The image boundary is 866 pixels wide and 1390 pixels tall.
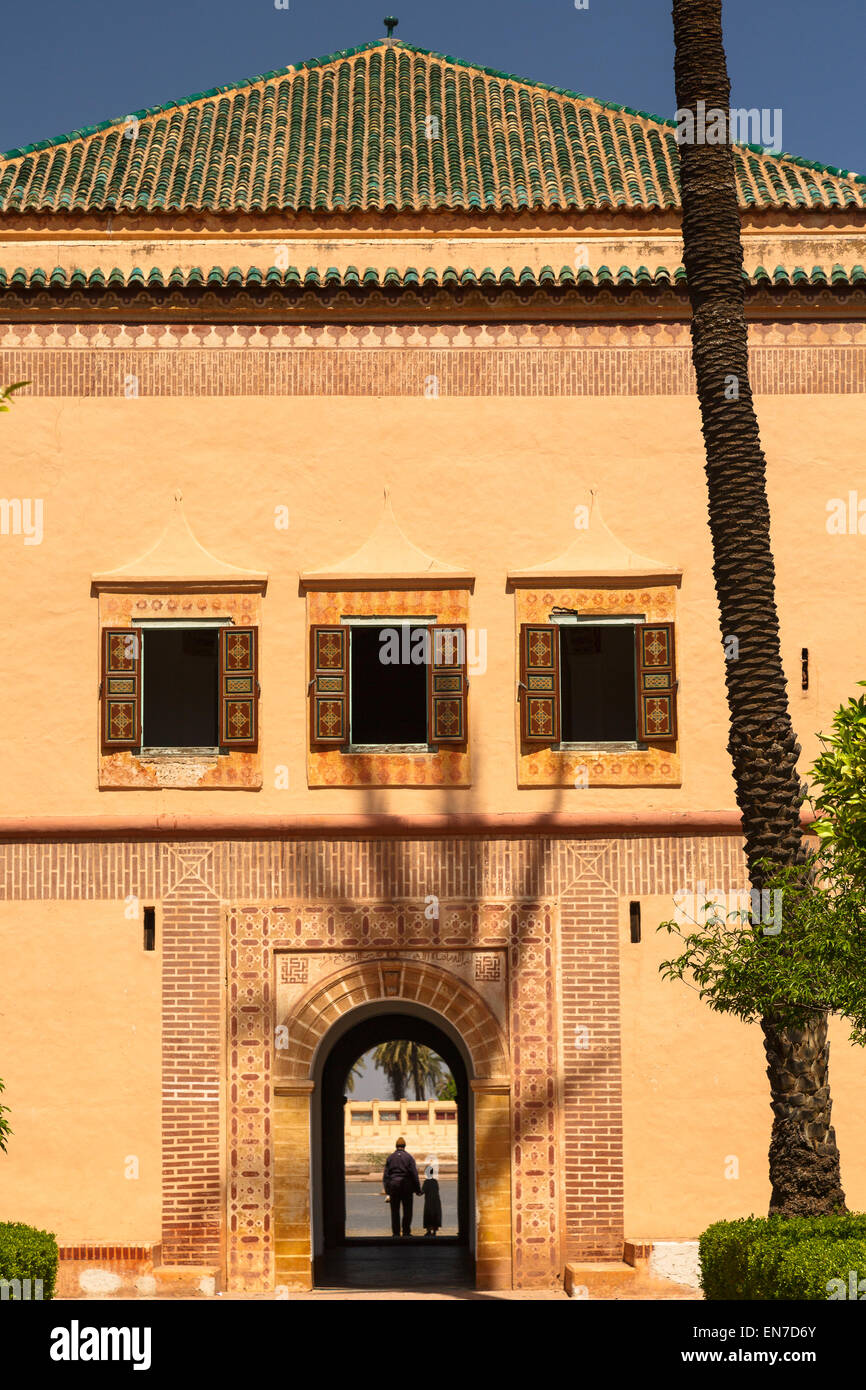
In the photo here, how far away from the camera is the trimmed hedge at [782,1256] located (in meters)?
10.5

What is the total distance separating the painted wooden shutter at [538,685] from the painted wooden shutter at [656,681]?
0.70 m

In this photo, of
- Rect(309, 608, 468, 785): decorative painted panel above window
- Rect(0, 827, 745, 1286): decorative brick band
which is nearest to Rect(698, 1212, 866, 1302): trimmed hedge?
Rect(0, 827, 745, 1286): decorative brick band

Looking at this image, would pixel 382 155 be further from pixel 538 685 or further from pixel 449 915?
pixel 449 915

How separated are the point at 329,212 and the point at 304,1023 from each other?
281 inches

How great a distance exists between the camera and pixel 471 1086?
16203mm

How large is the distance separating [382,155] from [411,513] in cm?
431

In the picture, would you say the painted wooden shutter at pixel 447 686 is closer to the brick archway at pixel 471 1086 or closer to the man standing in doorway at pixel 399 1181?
the brick archway at pixel 471 1086

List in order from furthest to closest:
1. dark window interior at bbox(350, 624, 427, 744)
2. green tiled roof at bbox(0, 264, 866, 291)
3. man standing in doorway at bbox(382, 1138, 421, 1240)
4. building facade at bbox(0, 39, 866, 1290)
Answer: man standing in doorway at bbox(382, 1138, 421, 1240) → dark window interior at bbox(350, 624, 427, 744) → green tiled roof at bbox(0, 264, 866, 291) → building facade at bbox(0, 39, 866, 1290)

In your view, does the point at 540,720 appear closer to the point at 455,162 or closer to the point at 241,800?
the point at 241,800

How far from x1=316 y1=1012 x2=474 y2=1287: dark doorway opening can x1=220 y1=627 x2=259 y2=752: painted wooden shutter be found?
384cm

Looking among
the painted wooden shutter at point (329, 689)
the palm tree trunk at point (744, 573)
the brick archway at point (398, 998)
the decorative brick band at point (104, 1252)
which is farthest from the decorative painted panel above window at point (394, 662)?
the decorative brick band at point (104, 1252)

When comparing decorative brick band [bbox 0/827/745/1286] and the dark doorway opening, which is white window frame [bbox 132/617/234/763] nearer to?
decorative brick band [bbox 0/827/745/1286]

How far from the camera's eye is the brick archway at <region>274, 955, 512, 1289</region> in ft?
52.7
